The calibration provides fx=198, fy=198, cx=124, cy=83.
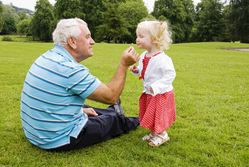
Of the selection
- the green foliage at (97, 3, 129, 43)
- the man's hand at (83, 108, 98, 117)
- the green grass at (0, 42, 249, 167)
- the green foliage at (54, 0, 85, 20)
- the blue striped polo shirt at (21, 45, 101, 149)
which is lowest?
the green grass at (0, 42, 249, 167)

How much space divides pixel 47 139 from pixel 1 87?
13.8 feet

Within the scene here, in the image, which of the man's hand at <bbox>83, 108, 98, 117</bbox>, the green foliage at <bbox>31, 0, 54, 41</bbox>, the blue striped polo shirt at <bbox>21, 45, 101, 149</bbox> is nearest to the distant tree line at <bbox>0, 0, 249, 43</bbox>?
the green foliage at <bbox>31, 0, 54, 41</bbox>

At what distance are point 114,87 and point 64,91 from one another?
581 millimetres

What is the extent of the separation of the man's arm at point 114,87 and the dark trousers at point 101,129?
554 mm

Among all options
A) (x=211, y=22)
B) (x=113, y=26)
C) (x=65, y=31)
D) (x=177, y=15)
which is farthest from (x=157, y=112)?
(x=177, y=15)

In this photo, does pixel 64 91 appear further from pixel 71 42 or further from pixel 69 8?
pixel 69 8

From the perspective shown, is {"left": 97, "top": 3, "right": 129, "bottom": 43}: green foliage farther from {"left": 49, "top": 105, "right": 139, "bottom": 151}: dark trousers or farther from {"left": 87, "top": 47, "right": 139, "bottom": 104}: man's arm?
{"left": 87, "top": 47, "right": 139, "bottom": 104}: man's arm

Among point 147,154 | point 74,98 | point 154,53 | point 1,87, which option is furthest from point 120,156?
point 1,87

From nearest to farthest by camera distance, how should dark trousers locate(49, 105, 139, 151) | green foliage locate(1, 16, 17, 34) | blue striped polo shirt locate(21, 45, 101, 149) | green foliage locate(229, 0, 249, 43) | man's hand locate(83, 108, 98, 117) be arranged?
1. blue striped polo shirt locate(21, 45, 101, 149)
2. dark trousers locate(49, 105, 139, 151)
3. man's hand locate(83, 108, 98, 117)
4. green foliage locate(229, 0, 249, 43)
5. green foliage locate(1, 16, 17, 34)

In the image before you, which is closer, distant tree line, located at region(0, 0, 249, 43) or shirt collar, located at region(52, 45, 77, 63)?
shirt collar, located at region(52, 45, 77, 63)

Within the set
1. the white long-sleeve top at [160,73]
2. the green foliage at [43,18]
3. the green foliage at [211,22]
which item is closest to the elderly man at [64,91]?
the white long-sleeve top at [160,73]

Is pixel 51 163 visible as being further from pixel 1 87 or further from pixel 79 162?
pixel 1 87

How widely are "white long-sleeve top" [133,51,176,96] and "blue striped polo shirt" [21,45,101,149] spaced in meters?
0.82

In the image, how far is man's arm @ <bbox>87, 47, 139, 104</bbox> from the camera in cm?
227
